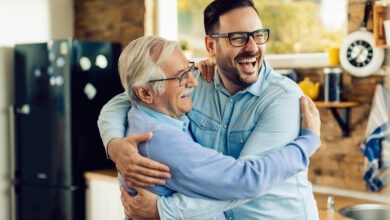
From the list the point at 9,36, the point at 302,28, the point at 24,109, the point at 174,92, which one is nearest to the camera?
the point at 174,92

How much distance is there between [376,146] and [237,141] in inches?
69.2

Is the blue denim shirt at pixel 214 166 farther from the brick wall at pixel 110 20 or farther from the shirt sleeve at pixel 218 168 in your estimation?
the brick wall at pixel 110 20

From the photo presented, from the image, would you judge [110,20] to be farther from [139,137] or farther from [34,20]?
[139,137]

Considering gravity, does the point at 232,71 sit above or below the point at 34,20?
below

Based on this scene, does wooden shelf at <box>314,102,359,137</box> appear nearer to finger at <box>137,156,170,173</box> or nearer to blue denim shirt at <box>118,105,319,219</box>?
blue denim shirt at <box>118,105,319,219</box>

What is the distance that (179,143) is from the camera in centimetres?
133

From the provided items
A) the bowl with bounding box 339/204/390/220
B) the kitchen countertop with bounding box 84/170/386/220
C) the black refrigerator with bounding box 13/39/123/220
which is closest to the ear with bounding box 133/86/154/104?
the kitchen countertop with bounding box 84/170/386/220

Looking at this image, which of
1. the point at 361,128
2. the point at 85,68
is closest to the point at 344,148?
the point at 361,128

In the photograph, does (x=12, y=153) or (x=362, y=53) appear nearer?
(x=362, y=53)

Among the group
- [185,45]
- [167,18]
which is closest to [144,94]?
[185,45]

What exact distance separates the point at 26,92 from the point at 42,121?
0.90 feet

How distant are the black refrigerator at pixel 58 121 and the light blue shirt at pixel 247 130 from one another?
2511 mm

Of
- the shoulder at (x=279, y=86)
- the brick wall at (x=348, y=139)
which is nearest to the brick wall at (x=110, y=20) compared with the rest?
the brick wall at (x=348, y=139)

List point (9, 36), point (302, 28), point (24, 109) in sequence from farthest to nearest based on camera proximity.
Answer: point (9, 36) → point (24, 109) → point (302, 28)
